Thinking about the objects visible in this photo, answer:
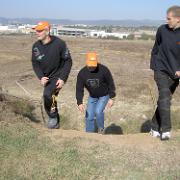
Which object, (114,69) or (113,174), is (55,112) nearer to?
(113,174)

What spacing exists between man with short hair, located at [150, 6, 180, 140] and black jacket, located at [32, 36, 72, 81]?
1.73m

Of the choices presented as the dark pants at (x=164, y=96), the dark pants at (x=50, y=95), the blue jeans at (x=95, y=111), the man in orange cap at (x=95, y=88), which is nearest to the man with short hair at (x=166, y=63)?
the dark pants at (x=164, y=96)

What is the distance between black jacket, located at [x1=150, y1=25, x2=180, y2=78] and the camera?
258 inches

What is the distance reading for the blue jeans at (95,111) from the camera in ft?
28.1

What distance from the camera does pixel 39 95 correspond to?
1647cm

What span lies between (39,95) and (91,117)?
7.99 meters

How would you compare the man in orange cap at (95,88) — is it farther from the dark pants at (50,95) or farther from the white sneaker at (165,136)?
the white sneaker at (165,136)

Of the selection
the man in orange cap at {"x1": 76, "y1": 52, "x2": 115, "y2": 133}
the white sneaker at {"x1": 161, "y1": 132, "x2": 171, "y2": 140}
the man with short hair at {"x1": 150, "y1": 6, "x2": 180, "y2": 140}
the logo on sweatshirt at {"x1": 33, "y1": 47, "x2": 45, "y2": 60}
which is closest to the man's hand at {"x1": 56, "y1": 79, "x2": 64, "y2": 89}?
the logo on sweatshirt at {"x1": 33, "y1": 47, "x2": 45, "y2": 60}

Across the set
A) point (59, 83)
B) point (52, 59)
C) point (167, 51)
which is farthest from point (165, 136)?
point (52, 59)

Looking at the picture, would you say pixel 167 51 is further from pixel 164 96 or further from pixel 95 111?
pixel 95 111

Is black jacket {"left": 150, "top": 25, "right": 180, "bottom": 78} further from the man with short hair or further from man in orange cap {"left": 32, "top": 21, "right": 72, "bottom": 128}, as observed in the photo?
man in orange cap {"left": 32, "top": 21, "right": 72, "bottom": 128}

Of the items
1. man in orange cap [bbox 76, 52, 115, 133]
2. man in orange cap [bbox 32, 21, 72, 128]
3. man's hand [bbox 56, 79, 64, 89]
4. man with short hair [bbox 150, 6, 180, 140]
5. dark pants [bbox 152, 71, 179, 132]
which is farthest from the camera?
man in orange cap [bbox 76, 52, 115, 133]

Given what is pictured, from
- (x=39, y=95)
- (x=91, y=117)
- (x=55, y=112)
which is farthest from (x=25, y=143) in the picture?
(x=39, y=95)

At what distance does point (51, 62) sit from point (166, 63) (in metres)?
2.17
